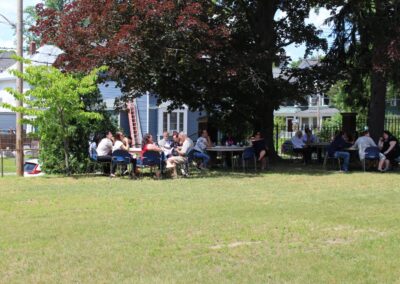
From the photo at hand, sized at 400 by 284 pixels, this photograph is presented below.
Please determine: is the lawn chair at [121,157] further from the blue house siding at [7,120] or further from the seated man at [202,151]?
the blue house siding at [7,120]

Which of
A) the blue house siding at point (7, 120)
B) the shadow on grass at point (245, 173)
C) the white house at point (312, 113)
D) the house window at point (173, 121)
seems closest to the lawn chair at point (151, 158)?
the shadow on grass at point (245, 173)

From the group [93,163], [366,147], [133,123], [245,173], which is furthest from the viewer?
[133,123]

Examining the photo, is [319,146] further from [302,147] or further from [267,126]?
[267,126]

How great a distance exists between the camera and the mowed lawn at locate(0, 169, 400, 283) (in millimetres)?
6062

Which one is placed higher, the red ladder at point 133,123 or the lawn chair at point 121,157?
the red ladder at point 133,123

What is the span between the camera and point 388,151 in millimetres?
18438

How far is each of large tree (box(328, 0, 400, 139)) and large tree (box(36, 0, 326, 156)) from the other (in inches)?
61.4

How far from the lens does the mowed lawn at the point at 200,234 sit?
6062 mm

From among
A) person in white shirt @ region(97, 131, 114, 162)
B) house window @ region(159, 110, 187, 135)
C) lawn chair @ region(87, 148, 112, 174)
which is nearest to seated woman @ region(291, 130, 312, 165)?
lawn chair @ region(87, 148, 112, 174)

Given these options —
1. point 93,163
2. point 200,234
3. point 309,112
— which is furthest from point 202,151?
point 309,112

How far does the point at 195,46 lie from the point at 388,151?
6972 millimetres

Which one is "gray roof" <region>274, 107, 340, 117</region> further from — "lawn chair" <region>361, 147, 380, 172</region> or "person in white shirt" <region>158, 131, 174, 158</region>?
"person in white shirt" <region>158, 131, 174, 158</region>

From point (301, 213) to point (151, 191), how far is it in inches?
168

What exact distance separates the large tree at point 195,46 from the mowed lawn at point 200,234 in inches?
186
